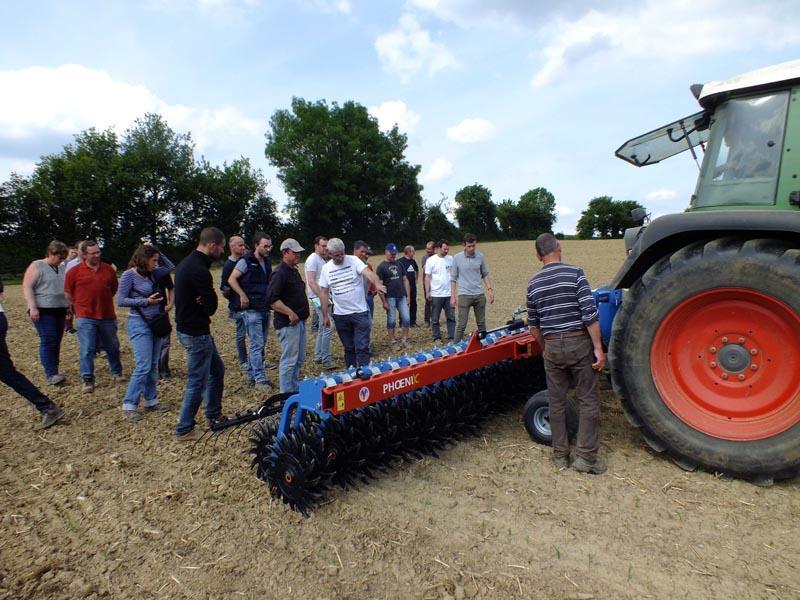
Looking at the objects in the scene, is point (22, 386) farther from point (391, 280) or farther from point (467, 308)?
point (467, 308)

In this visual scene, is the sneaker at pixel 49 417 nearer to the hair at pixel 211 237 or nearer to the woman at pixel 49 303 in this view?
the woman at pixel 49 303

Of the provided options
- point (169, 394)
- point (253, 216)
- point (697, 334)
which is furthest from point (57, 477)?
point (253, 216)

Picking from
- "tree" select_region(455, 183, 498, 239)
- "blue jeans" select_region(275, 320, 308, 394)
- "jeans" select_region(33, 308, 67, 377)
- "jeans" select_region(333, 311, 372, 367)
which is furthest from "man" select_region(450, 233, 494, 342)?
"tree" select_region(455, 183, 498, 239)

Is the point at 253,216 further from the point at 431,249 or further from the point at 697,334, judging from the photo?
the point at 697,334

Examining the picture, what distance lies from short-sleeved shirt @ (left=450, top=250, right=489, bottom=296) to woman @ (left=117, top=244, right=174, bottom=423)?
11.6ft

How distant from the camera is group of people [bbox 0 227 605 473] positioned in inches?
121

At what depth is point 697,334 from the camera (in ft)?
9.84

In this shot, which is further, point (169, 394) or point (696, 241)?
point (169, 394)

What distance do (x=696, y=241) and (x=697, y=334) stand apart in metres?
0.56

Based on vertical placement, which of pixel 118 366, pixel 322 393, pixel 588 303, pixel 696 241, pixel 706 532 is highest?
pixel 696 241

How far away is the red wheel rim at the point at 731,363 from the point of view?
2775mm

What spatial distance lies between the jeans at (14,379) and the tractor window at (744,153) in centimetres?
524

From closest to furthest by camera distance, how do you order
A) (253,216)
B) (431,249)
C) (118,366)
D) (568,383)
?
(568,383), (118,366), (431,249), (253,216)

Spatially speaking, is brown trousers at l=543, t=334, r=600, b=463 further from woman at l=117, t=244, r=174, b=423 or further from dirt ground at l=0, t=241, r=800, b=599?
woman at l=117, t=244, r=174, b=423
